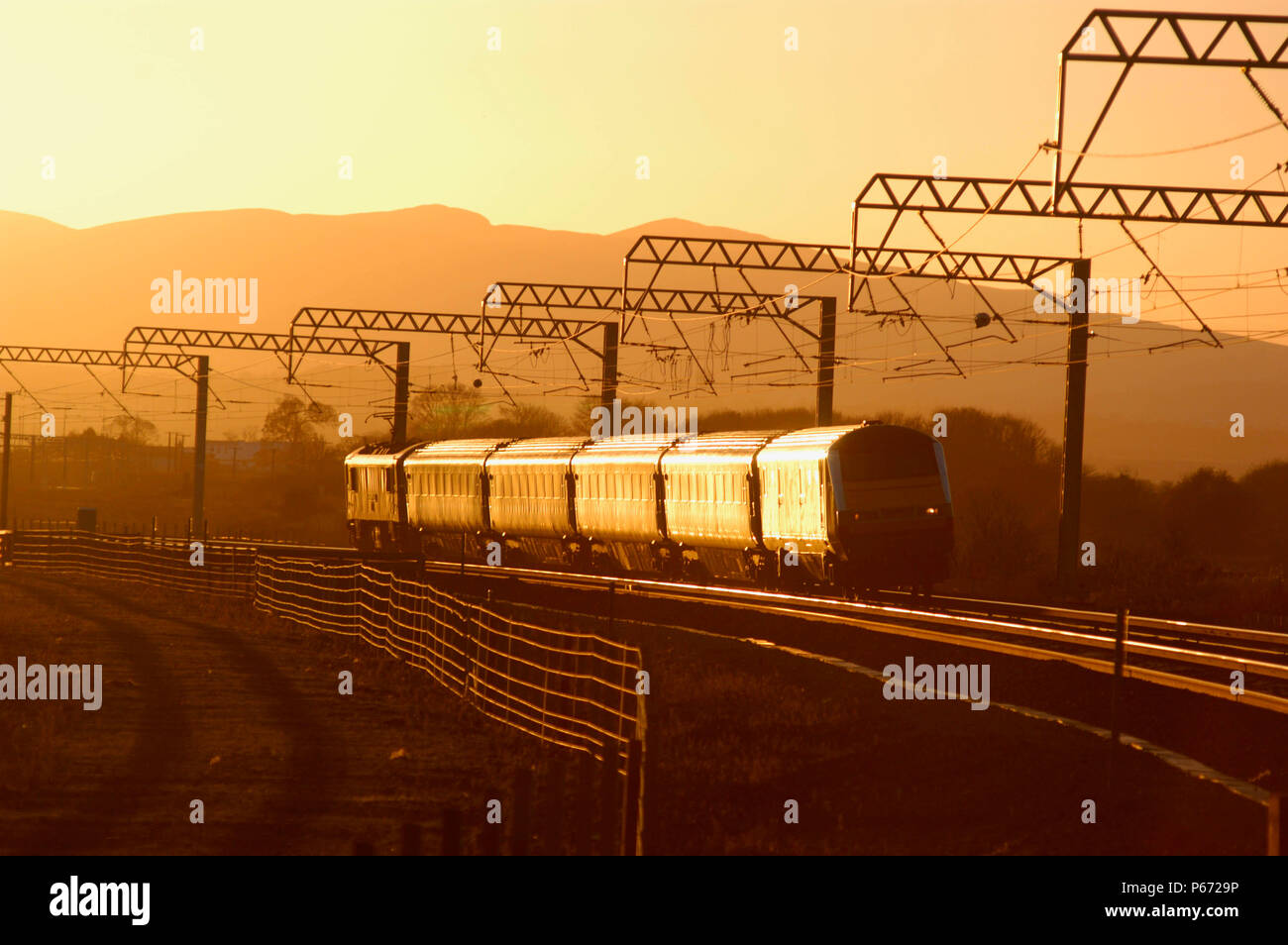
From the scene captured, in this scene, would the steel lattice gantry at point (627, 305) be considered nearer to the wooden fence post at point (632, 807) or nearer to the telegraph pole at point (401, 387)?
the telegraph pole at point (401, 387)

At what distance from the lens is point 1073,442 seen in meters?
32.7

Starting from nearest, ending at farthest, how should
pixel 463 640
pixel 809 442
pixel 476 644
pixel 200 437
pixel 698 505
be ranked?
pixel 476 644 → pixel 463 640 → pixel 809 442 → pixel 698 505 → pixel 200 437

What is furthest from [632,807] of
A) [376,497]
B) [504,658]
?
[376,497]

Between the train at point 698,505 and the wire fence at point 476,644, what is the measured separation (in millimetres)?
6259

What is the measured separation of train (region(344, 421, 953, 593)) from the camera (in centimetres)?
3000

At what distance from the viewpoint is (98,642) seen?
28641 mm

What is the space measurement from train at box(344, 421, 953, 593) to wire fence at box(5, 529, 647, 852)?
626cm

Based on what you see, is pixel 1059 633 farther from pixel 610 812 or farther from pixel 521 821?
pixel 521 821

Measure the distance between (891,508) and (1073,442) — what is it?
16.6ft

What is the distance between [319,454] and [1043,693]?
494 feet

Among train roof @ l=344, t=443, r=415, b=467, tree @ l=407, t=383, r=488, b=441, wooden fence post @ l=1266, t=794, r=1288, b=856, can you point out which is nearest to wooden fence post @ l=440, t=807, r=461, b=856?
wooden fence post @ l=1266, t=794, r=1288, b=856

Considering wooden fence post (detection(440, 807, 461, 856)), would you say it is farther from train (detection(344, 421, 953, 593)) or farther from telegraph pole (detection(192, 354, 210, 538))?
telegraph pole (detection(192, 354, 210, 538))

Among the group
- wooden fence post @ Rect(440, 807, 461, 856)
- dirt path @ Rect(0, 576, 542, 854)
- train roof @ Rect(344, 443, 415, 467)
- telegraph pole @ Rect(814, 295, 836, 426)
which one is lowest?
dirt path @ Rect(0, 576, 542, 854)
